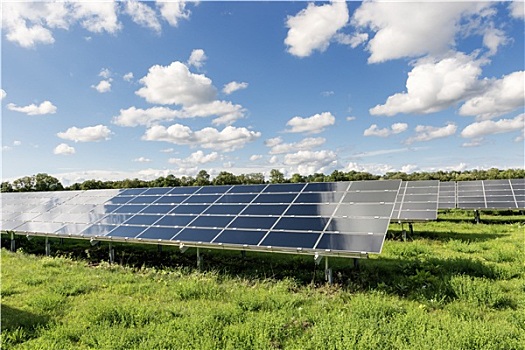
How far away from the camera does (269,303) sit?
322 inches

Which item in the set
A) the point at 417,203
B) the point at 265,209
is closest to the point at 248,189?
the point at 265,209

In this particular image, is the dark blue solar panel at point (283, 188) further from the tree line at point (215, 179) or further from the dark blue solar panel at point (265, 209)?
the tree line at point (215, 179)

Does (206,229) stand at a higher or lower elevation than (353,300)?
higher

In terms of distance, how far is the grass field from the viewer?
21.1 ft

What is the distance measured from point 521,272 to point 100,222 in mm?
16454

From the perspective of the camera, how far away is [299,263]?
12.3 m

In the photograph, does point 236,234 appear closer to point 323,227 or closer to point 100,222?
point 323,227

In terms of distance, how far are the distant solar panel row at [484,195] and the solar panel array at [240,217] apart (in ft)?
50.2

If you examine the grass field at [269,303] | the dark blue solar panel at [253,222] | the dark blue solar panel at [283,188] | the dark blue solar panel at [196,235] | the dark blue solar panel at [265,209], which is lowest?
the grass field at [269,303]

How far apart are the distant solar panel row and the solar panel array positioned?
15.3 metres

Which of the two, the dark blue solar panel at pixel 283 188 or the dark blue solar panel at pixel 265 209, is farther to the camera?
the dark blue solar panel at pixel 283 188

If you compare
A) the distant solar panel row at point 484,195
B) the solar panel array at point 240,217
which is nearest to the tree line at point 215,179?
the distant solar panel row at point 484,195

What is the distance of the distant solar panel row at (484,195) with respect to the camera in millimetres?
23984

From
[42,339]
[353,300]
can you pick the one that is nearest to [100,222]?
[42,339]
